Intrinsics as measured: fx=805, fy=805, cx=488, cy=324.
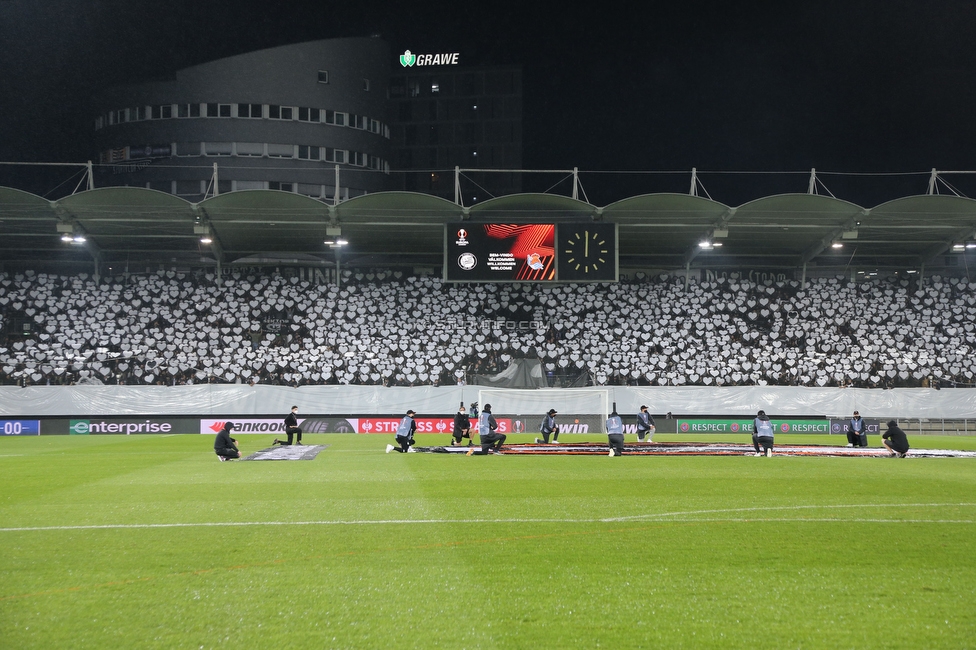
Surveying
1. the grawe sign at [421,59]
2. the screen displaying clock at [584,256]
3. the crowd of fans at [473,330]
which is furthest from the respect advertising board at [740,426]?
the grawe sign at [421,59]

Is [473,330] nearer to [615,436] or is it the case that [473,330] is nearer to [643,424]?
[643,424]

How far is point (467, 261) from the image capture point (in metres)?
33.2

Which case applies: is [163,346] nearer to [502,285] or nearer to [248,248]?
[248,248]

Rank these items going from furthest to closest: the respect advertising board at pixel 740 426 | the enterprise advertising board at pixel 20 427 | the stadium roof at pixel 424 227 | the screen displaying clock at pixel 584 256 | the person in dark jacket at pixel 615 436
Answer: the respect advertising board at pixel 740 426 → the enterprise advertising board at pixel 20 427 → the stadium roof at pixel 424 227 → the screen displaying clock at pixel 584 256 → the person in dark jacket at pixel 615 436

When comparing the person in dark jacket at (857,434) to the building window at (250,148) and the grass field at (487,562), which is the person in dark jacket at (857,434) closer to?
the grass field at (487,562)

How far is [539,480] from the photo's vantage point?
16.3 m

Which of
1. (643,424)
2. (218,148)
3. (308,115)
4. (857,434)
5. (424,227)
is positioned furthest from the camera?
(308,115)

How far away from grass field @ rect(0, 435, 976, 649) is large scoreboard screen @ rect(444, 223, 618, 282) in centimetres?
1734

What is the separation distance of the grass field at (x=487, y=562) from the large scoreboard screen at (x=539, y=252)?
17.3m

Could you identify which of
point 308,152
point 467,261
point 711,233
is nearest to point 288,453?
point 467,261

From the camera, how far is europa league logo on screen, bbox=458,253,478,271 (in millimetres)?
33125

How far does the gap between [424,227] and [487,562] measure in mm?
30161

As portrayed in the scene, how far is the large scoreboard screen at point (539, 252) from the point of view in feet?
108

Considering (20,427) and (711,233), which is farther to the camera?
(711,233)
